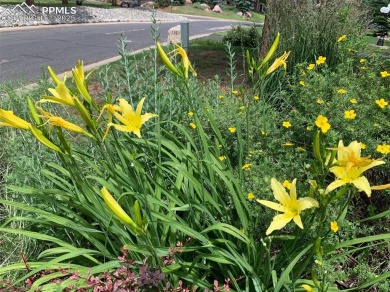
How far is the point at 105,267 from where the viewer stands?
1.75 meters

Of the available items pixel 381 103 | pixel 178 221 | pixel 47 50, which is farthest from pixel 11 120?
pixel 47 50

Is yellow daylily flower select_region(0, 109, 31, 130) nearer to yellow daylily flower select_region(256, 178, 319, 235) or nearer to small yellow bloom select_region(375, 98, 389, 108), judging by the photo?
yellow daylily flower select_region(256, 178, 319, 235)

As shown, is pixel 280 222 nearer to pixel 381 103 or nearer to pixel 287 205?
pixel 287 205

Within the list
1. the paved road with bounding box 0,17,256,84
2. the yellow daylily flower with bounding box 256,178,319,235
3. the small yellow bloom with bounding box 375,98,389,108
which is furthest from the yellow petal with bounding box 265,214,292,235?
the paved road with bounding box 0,17,256,84

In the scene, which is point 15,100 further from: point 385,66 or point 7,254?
point 385,66

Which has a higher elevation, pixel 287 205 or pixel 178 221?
pixel 287 205

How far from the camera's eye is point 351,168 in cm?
131

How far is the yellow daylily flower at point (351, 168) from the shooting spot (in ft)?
4.09

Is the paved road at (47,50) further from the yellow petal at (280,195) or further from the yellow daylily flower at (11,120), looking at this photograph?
the yellow petal at (280,195)

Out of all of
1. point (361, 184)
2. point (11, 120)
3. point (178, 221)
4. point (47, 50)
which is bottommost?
point (178, 221)

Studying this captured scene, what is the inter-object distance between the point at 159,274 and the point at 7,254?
1.21 metres

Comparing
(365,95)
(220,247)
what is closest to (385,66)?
(365,95)

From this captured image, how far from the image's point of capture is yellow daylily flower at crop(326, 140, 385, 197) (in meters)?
1.25

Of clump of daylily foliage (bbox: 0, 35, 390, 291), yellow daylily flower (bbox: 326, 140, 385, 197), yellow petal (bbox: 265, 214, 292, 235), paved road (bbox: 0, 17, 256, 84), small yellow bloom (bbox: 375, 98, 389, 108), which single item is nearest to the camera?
yellow daylily flower (bbox: 326, 140, 385, 197)
